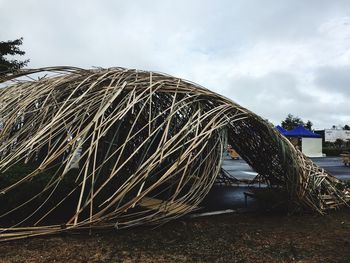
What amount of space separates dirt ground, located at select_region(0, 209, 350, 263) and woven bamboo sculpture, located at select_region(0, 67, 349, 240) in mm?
202

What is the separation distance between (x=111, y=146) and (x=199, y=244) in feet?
6.17

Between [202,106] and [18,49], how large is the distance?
76.0ft

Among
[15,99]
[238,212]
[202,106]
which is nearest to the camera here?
[15,99]

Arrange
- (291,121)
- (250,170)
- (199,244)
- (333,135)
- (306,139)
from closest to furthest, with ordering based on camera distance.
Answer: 1. (199,244)
2. (250,170)
3. (306,139)
4. (333,135)
5. (291,121)

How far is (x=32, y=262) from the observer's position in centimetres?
370

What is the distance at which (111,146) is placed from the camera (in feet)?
17.5

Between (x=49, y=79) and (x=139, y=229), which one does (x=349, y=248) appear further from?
(x=49, y=79)

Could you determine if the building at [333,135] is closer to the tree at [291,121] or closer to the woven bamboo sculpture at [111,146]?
the tree at [291,121]

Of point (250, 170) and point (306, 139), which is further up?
point (306, 139)

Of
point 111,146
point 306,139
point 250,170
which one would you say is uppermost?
point 306,139

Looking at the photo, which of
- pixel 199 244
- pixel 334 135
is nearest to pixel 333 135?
pixel 334 135

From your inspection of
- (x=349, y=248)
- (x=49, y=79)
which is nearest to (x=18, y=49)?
(x=49, y=79)

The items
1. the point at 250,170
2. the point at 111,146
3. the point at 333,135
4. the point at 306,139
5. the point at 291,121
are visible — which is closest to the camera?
the point at 111,146

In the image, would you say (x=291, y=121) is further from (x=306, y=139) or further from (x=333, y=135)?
A: (x=306, y=139)
